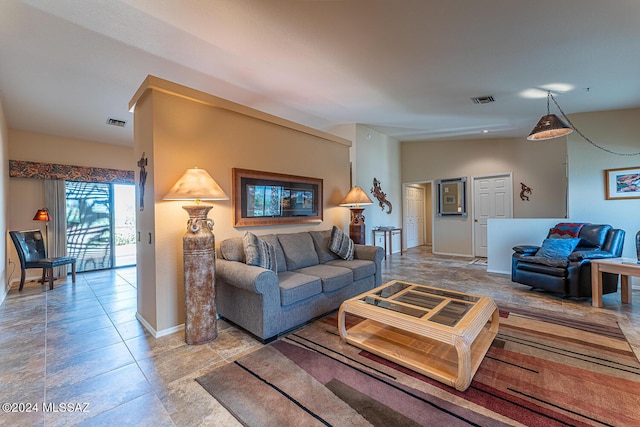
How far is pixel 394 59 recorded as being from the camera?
2887mm

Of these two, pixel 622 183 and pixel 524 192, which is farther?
pixel 524 192

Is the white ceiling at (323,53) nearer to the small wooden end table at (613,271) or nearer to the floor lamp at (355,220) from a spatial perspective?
the floor lamp at (355,220)

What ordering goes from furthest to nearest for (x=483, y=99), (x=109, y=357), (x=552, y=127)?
(x=483, y=99) < (x=552, y=127) < (x=109, y=357)

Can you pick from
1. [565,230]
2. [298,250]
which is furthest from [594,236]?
[298,250]

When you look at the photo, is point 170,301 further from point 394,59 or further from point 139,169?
point 394,59

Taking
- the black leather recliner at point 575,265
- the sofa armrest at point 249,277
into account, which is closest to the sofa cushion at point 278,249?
the sofa armrest at point 249,277

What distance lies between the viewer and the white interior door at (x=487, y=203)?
6422 mm

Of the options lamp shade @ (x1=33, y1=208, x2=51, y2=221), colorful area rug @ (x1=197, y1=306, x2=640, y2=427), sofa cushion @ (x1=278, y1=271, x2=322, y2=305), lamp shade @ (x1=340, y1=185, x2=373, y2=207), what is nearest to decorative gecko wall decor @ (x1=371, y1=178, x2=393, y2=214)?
lamp shade @ (x1=340, y1=185, x2=373, y2=207)

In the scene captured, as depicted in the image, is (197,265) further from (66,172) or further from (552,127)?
(66,172)

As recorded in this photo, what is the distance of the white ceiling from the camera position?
2.15 m

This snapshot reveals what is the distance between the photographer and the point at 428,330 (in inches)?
70.7

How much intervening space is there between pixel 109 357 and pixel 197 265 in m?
0.97

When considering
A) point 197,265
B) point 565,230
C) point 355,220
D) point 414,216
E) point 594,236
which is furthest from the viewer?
point 414,216

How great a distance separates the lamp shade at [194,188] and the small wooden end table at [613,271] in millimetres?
4242
